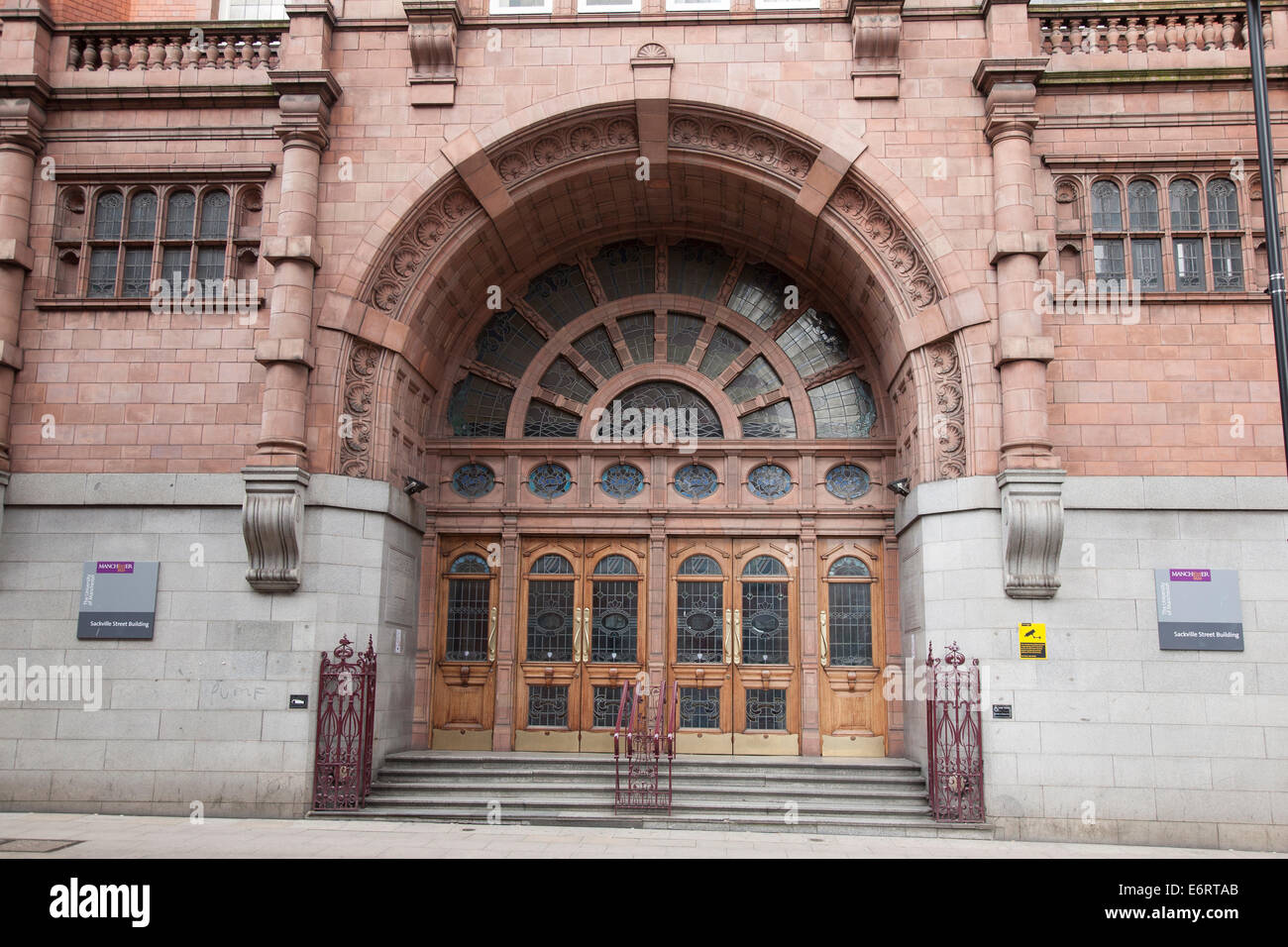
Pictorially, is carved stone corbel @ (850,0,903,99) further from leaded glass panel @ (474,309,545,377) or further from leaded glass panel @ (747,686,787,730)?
leaded glass panel @ (747,686,787,730)

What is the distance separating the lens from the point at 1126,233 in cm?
1337

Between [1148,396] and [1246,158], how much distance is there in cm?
329

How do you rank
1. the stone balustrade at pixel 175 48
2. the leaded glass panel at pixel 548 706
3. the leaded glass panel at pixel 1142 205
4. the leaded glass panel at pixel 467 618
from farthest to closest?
the leaded glass panel at pixel 467 618
the leaded glass panel at pixel 548 706
the stone balustrade at pixel 175 48
the leaded glass panel at pixel 1142 205

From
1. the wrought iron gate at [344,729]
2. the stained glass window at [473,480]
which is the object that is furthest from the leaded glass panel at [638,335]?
the wrought iron gate at [344,729]

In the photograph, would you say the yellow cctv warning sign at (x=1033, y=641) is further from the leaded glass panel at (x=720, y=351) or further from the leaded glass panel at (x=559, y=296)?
the leaded glass panel at (x=559, y=296)

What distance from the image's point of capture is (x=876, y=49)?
13789 mm

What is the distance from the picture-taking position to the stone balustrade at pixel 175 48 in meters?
14.3

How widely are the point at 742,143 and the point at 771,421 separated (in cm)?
396

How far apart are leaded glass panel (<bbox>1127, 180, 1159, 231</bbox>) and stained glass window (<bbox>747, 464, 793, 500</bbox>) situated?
554cm

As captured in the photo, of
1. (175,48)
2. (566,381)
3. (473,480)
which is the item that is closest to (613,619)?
(473,480)

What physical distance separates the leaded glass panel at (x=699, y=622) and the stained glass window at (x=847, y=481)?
2.12 metres

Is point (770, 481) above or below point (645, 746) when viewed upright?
above

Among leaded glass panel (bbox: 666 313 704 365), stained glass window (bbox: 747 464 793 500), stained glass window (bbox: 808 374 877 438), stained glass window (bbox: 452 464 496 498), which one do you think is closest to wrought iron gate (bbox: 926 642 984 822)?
stained glass window (bbox: 747 464 793 500)

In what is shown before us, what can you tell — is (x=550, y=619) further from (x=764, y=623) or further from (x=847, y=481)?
(x=847, y=481)
